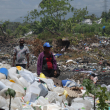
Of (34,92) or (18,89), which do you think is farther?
(34,92)

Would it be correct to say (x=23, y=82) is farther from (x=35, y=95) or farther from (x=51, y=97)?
(x=51, y=97)

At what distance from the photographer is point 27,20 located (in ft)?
119

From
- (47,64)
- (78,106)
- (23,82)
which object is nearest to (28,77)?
(23,82)

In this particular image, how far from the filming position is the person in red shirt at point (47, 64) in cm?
408

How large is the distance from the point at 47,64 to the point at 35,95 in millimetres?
1232

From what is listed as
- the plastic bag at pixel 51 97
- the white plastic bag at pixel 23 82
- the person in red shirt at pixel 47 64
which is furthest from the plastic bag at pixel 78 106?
the person in red shirt at pixel 47 64

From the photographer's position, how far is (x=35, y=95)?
9.76 feet

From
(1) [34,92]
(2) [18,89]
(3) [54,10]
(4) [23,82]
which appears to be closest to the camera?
(2) [18,89]

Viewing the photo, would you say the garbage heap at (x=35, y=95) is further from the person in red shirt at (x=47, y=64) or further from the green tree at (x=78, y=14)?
Answer: the green tree at (x=78, y=14)

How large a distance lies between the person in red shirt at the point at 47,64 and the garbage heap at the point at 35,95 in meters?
0.52

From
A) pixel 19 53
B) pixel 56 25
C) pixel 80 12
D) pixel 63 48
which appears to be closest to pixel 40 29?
pixel 56 25

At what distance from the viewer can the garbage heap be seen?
2.52m

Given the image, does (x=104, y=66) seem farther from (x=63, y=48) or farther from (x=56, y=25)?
(x=56, y=25)

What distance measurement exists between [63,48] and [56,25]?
52.8 feet
